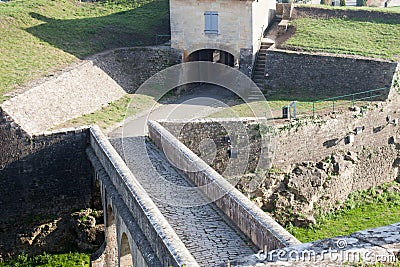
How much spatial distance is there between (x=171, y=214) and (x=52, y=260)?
23.0 ft

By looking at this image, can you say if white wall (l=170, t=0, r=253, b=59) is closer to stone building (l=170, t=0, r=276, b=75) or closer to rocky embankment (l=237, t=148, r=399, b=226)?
stone building (l=170, t=0, r=276, b=75)

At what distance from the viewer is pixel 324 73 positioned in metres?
24.6

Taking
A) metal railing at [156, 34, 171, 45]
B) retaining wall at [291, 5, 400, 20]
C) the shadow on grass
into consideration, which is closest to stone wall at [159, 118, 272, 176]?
the shadow on grass

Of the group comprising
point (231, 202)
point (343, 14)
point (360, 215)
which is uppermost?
point (343, 14)

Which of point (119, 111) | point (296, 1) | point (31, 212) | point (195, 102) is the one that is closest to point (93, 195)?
point (31, 212)

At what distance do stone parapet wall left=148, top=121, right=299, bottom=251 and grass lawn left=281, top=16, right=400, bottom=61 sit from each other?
1047cm

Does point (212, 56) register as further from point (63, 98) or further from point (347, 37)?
point (63, 98)

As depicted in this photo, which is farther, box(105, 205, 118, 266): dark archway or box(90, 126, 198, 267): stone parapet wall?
box(105, 205, 118, 266): dark archway

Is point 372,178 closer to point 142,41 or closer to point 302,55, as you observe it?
point 302,55

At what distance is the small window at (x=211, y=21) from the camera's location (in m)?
25.5

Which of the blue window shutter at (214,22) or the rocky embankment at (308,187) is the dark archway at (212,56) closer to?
the blue window shutter at (214,22)

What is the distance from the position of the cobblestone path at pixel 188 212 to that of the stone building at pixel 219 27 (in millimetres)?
8059

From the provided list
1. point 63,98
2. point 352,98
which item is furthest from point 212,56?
point 63,98

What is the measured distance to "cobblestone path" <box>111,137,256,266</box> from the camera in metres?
11.9
